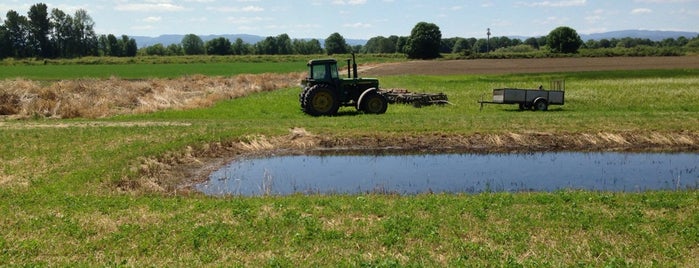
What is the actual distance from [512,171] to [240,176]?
7.77 metres

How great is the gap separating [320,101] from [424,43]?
314 ft

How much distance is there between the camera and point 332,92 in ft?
87.8

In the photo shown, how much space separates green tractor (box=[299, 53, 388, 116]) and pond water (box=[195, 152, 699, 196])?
293 inches

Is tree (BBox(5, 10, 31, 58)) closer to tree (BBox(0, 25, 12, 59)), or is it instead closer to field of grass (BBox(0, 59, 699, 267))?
tree (BBox(0, 25, 12, 59))

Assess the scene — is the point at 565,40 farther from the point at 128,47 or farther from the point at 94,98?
the point at 94,98

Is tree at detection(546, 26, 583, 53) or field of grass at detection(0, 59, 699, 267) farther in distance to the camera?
tree at detection(546, 26, 583, 53)

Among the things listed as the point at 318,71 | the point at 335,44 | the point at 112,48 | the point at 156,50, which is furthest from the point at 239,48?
the point at 318,71

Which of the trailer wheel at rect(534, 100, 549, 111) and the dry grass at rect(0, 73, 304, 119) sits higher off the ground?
the dry grass at rect(0, 73, 304, 119)

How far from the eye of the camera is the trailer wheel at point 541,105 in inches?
1125

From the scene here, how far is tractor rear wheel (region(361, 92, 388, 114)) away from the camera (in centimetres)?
2712

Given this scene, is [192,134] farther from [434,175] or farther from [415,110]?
[415,110]

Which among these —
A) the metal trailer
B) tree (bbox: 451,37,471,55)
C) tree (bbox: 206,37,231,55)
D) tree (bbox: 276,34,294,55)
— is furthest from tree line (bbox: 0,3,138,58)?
the metal trailer

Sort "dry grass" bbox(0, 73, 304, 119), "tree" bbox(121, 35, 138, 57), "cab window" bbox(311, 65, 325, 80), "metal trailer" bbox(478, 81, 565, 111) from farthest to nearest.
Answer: "tree" bbox(121, 35, 138, 57) < "metal trailer" bbox(478, 81, 565, 111) < "dry grass" bbox(0, 73, 304, 119) < "cab window" bbox(311, 65, 325, 80)

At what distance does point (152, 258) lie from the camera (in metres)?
8.43
